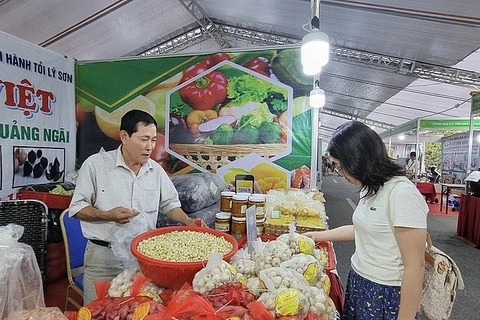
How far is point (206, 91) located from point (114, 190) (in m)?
1.73

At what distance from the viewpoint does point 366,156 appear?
1.16 metres

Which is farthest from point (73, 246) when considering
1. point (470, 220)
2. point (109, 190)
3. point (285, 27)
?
point (470, 220)

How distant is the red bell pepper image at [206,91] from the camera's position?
3.05 meters

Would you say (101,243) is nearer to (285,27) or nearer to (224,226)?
(224,226)

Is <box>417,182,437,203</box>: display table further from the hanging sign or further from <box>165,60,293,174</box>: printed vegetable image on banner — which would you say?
the hanging sign

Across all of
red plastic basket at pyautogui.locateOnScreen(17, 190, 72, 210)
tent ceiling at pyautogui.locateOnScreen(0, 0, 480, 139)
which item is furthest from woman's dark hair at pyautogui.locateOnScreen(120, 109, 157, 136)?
tent ceiling at pyautogui.locateOnScreen(0, 0, 480, 139)

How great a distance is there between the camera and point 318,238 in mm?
1501

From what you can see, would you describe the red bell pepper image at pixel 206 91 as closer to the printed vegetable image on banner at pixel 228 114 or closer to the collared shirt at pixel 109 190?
the printed vegetable image on banner at pixel 228 114

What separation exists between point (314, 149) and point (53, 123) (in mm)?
2730

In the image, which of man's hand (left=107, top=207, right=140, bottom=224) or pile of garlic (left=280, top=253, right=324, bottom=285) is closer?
pile of garlic (left=280, top=253, right=324, bottom=285)

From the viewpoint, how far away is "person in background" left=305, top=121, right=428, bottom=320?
1.04 m

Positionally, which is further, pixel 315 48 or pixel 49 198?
pixel 49 198

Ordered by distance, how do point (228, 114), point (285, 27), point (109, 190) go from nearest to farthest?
point (109, 190) < point (228, 114) < point (285, 27)

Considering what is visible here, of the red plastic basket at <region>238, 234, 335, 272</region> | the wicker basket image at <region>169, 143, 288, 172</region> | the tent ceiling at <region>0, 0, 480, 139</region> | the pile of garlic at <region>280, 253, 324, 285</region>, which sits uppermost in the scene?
the tent ceiling at <region>0, 0, 480, 139</region>
